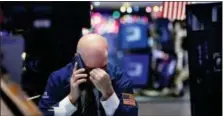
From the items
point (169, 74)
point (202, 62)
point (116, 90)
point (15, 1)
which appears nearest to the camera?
point (116, 90)

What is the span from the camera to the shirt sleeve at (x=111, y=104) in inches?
62.1

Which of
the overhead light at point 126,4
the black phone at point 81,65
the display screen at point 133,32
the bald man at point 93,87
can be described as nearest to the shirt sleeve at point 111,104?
the bald man at point 93,87

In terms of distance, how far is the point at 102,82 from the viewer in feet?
5.22

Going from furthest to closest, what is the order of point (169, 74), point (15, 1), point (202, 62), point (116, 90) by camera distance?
point (169, 74), point (202, 62), point (15, 1), point (116, 90)

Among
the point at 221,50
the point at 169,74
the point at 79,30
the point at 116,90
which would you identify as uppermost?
the point at 79,30

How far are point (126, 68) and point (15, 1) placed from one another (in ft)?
1.92

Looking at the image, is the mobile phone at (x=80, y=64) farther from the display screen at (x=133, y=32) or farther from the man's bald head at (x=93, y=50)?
the display screen at (x=133, y=32)

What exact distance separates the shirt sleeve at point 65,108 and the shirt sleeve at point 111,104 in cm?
13

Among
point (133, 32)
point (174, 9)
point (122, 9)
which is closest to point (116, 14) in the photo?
point (122, 9)

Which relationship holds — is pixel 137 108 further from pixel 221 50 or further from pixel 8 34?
pixel 8 34

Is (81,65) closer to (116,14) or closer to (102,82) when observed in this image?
(102,82)

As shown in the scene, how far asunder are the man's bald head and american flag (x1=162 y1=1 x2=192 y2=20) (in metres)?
0.34

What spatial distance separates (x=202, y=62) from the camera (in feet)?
6.17

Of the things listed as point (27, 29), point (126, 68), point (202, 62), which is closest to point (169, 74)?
point (202, 62)
